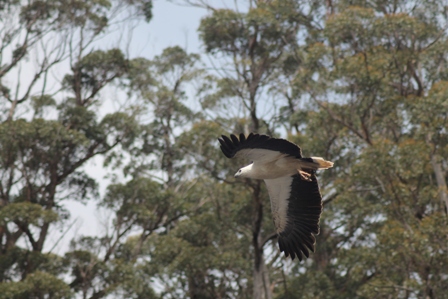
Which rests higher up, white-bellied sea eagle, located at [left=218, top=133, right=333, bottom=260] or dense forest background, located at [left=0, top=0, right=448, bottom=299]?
dense forest background, located at [left=0, top=0, right=448, bottom=299]

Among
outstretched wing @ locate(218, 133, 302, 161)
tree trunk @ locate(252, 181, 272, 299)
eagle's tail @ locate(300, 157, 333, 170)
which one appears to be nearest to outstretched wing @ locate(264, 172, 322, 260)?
eagle's tail @ locate(300, 157, 333, 170)

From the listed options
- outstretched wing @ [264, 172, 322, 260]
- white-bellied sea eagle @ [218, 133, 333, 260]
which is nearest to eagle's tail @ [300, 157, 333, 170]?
white-bellied sea eagle @ [218, 133, 333, 260]

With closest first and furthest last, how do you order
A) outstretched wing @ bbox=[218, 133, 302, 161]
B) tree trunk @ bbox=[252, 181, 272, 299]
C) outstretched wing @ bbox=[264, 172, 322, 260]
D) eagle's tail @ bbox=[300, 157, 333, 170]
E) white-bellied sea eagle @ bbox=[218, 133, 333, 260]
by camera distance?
outstretched wing @ bbox=[218, 133, 302, 161] → white-bellied sea eagle @ bbox=[218, 133, 333, 260] → eagle's tail @ bbox=[300, 157, 333, 170] → outstretched wing @ bbox=[264, 172, 322, 260] → tree trunk @ bbox=[252, 181, 272, 299]

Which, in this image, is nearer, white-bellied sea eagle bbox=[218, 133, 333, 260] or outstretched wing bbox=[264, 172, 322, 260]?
white-bellied sea eagle bbox=[218, 133, 333, 260]

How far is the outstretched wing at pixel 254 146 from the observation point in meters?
9.03

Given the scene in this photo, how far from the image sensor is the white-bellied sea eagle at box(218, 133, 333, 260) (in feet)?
30.2

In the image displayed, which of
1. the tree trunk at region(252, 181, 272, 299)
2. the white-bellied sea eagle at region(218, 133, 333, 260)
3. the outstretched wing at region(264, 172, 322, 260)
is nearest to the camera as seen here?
the white-bellied sea eagle at region(218, 133, 333, 260)

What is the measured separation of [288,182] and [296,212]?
1.25 feet

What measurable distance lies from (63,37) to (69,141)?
425cm

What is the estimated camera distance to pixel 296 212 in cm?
1045

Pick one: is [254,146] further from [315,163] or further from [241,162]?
[241,162]

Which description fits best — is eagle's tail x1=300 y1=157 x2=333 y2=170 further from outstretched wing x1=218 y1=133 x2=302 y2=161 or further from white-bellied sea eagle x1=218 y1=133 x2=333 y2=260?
outstretched wing x1=218 y1=133 x2=302 y2=161

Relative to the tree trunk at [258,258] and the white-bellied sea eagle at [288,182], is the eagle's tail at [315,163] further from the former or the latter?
the tree trunk at [258,258]

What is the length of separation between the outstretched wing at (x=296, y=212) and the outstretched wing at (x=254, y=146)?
889mm
